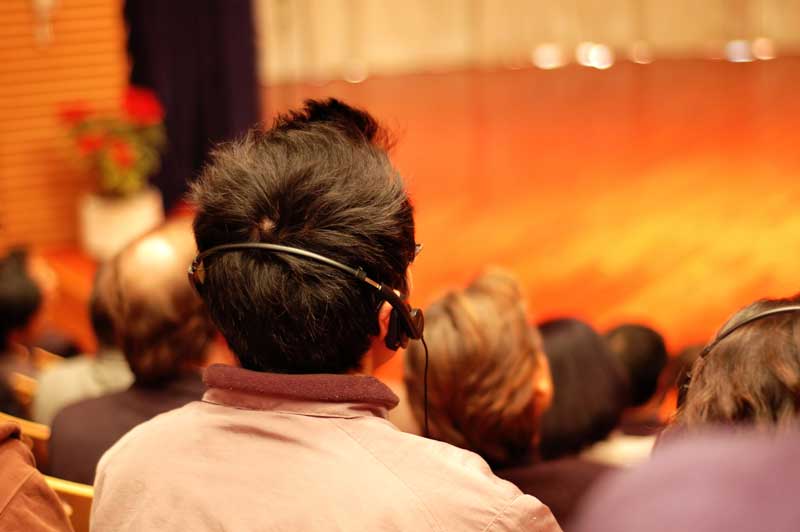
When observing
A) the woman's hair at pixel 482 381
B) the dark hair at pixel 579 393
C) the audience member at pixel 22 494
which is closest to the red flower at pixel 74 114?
the dark hair at pixel 579 393

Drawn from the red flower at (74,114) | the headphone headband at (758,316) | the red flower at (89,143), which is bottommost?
the red flower at (89,143)

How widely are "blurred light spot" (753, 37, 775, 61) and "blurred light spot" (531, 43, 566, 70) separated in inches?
66.6

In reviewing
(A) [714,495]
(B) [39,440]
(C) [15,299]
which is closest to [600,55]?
(C) [15,299]

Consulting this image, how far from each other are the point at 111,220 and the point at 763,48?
648 cm

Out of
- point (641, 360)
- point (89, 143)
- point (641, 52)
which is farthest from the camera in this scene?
point (641, 52)

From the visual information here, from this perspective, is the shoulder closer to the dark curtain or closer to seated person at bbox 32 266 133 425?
seated person at bbox 32 266 133 425

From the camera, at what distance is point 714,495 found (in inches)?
21.1

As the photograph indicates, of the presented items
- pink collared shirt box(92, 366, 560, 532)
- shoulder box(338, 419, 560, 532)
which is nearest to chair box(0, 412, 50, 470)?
pink collared shirt box(92, 366, 560, 532)

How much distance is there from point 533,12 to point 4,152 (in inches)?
223

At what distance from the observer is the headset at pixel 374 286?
3.75 feet

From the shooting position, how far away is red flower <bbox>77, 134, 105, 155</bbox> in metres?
5.01

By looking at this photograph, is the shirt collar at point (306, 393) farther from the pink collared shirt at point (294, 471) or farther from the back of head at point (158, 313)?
the back of head at point (158, 313)

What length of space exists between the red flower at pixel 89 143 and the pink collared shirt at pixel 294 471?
4.06 metres

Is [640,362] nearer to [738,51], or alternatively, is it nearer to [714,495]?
[714,495]
